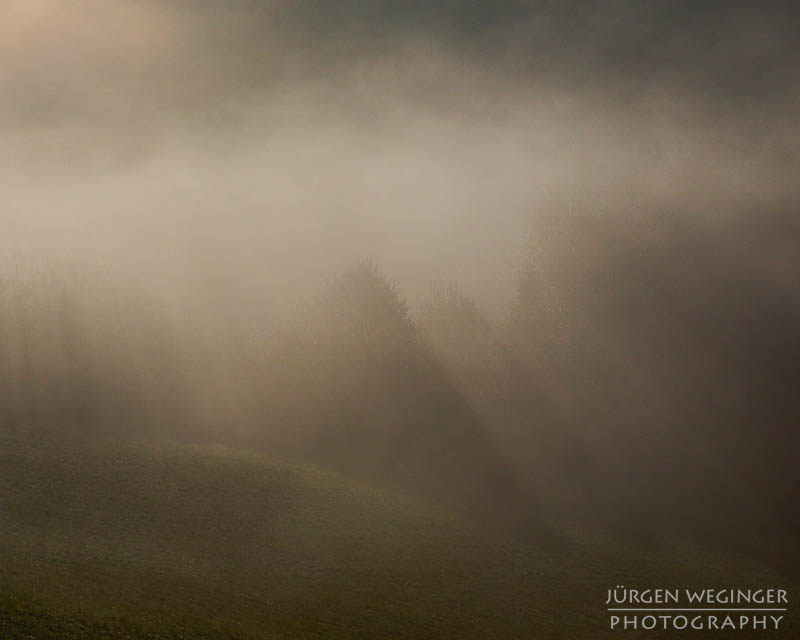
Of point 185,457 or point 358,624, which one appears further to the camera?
point 185,457

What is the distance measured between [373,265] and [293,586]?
5364cm

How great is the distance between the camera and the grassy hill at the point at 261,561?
3234cm

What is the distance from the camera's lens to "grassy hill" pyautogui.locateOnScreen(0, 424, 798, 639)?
32.3 m

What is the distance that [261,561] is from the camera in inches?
1746

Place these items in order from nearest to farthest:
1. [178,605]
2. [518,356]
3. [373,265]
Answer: [178,605] → [518,356] → [373,265]

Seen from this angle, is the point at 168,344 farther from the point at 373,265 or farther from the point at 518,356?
the point at 518,356

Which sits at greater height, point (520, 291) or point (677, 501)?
point (520, 291)

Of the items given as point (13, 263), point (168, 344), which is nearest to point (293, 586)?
point (168, 344)

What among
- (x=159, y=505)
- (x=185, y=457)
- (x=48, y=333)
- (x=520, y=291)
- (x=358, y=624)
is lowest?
(x=358, y=624)

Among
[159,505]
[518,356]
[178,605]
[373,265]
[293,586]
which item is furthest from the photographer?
[373,265]

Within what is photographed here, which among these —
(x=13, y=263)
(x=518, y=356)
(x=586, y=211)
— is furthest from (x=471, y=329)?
(x=13, y=263)

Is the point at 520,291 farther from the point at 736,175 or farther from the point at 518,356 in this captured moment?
the point at 736,175

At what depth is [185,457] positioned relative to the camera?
6144 centimetres

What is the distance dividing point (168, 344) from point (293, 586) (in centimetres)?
6369
